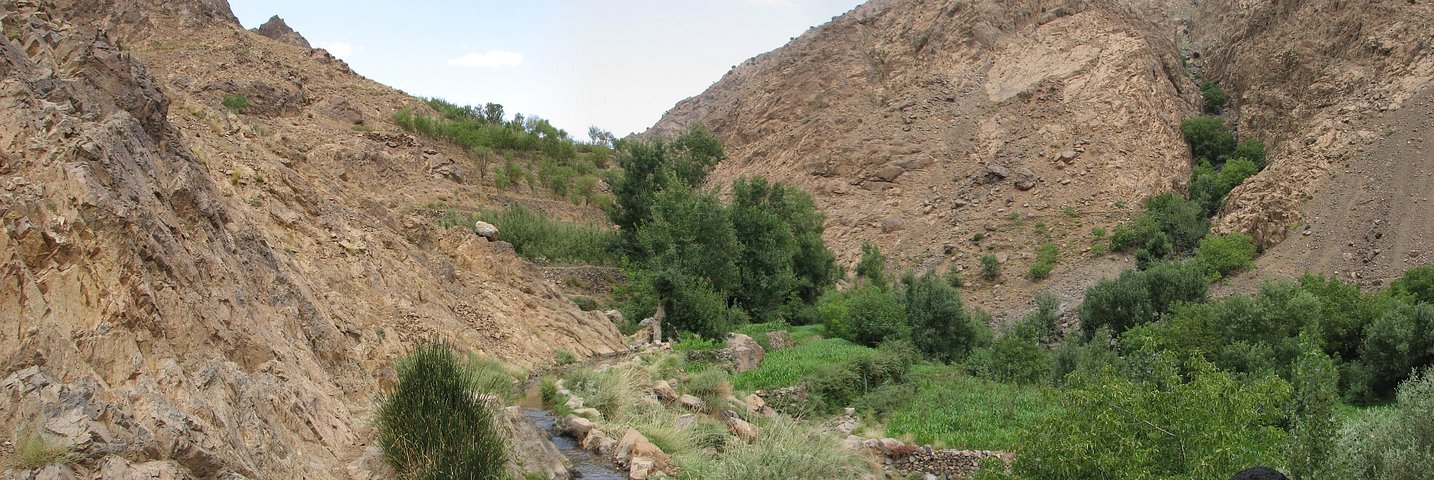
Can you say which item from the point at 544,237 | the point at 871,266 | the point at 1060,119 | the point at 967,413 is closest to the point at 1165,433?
the point at 967,413

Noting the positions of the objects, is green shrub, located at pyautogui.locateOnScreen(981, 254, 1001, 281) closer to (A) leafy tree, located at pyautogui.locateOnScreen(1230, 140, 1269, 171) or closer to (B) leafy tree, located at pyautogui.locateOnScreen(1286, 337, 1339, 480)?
(A) leafy tree, located at pyautogui.locateOnScreen(1230, 140, 1269, 171)

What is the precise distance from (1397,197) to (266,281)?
31957mm

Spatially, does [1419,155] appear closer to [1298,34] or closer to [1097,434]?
[1298,34]

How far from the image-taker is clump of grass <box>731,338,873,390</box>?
56.5 feet

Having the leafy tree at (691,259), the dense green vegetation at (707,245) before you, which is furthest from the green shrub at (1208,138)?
the leafy tree at (691,259)

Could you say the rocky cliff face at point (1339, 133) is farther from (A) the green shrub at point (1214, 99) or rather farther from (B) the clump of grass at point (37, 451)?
(B) the clump of grass at point (37, 451)

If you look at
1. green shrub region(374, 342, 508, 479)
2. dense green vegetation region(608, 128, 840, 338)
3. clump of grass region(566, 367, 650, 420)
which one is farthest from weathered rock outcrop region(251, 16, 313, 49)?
green shrub region(374, 342, 508, 479)

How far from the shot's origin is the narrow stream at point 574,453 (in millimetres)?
9805

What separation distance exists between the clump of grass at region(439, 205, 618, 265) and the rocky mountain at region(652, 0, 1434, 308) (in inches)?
550

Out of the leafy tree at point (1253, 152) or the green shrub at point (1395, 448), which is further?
the leafy tree at point (1253, 152)

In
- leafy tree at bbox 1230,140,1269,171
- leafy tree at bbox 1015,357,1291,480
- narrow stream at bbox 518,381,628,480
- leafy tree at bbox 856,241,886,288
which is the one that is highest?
leafy tree at bbox 1015,357,1291,480

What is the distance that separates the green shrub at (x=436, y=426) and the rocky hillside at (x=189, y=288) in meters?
0.62

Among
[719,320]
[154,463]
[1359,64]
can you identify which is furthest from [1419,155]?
[154,463]

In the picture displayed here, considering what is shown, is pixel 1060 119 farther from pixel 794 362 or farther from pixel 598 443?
pixel 598 443
